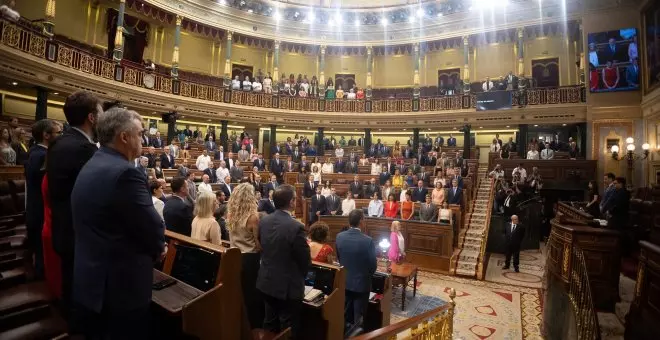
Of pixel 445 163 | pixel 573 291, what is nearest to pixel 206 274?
pixel 573 291

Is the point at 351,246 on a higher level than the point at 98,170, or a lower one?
lower

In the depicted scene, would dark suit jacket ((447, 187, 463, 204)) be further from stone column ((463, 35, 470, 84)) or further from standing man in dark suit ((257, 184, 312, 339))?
stone column ((463, 35, 470, 84))

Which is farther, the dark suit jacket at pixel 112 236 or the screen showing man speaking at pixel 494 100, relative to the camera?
the screen showing man speaking at pixel 494 100

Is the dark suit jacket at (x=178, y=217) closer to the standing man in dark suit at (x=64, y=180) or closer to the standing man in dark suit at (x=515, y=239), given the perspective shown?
the standing man in dark suit at (x=64, y=180)

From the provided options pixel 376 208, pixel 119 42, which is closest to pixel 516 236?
pixel 376 208

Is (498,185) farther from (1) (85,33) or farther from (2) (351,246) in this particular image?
(1) (85,33)

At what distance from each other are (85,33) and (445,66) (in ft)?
53.4

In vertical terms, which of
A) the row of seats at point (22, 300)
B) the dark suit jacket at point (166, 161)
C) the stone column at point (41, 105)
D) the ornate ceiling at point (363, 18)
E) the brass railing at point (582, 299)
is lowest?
the brass railing at point (582, 299)

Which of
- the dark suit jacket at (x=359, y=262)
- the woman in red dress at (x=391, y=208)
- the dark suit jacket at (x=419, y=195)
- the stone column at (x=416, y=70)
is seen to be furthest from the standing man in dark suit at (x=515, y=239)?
the stone column at (x=416, y=70)

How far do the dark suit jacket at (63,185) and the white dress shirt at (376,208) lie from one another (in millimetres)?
7376

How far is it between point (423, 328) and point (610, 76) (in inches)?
531

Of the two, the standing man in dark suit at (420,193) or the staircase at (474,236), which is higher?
the standing man in dark suit at (420,193)

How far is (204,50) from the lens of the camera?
17172mm

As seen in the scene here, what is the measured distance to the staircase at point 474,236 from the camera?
7.07m
